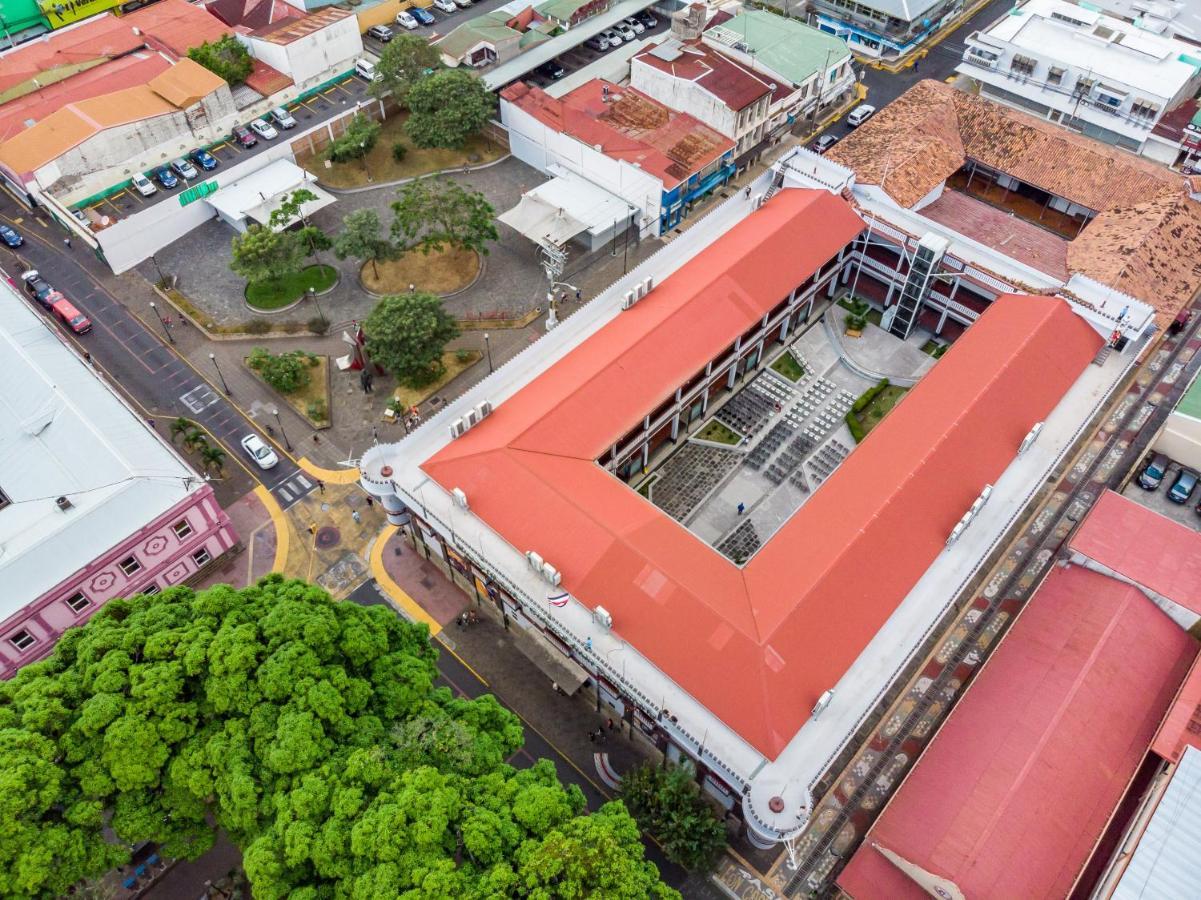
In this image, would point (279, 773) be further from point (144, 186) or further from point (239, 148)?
point (239, 148)

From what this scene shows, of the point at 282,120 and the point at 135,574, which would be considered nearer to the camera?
the point at 135,574

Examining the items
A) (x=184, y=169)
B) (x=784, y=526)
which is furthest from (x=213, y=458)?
(x=784, y=526)

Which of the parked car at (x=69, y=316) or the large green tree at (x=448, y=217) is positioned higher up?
the large green tree at (x=448, y=217)

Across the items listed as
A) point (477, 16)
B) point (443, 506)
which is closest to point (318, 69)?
point (477, 16)

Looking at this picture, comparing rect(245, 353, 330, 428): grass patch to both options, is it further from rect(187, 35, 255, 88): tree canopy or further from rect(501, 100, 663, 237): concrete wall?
rect(187, 35, 255, 88): tree canopy

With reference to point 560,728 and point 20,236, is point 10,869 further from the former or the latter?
point 20,236

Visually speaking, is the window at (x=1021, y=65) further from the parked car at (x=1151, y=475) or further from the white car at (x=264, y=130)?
the white car at (x=264, y=130)

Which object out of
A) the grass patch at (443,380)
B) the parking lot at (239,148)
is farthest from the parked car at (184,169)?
the grass patch at (443,380)
